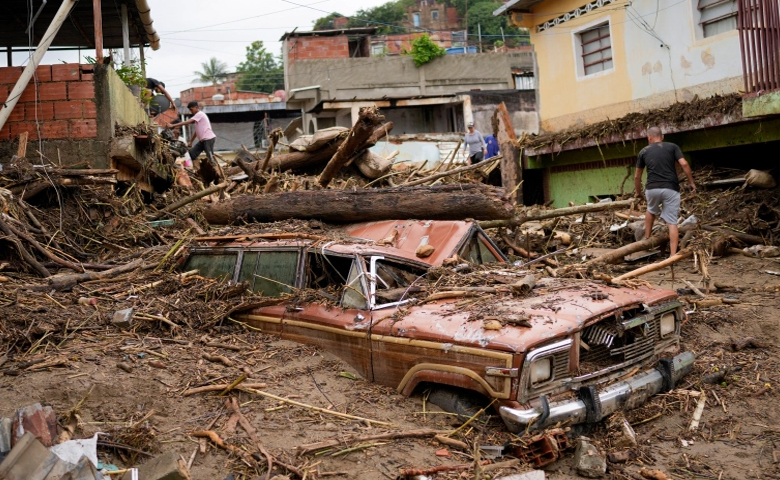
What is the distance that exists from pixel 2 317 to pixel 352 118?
83.8 feet

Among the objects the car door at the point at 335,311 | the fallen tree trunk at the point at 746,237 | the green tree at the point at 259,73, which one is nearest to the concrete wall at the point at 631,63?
the fallen tree trunk at the point at 746,237

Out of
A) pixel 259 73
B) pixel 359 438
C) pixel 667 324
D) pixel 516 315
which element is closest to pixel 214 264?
pixel 359 438

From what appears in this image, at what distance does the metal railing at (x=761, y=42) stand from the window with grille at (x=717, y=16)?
250 cm

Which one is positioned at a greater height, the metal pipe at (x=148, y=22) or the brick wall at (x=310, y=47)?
the brick wall at (x=310, y=47)

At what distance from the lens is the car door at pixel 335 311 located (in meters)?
5.61

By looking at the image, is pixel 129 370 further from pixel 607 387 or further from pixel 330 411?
pixel 607 387

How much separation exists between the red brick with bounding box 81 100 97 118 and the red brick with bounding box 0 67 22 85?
3.57 ft

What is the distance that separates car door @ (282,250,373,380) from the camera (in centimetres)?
561

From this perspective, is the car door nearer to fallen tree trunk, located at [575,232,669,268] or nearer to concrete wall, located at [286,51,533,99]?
fallen tree trunk, located at [575,232,669,268]

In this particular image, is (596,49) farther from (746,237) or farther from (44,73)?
(44,73)

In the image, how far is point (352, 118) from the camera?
3092cm

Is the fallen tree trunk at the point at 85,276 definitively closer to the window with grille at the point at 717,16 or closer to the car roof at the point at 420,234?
the car roof at the point at 420,234

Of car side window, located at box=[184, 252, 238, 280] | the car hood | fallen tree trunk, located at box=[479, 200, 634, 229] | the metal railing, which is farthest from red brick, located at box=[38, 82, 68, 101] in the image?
the metal railing

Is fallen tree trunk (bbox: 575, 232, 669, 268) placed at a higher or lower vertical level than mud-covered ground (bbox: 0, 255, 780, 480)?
higher
